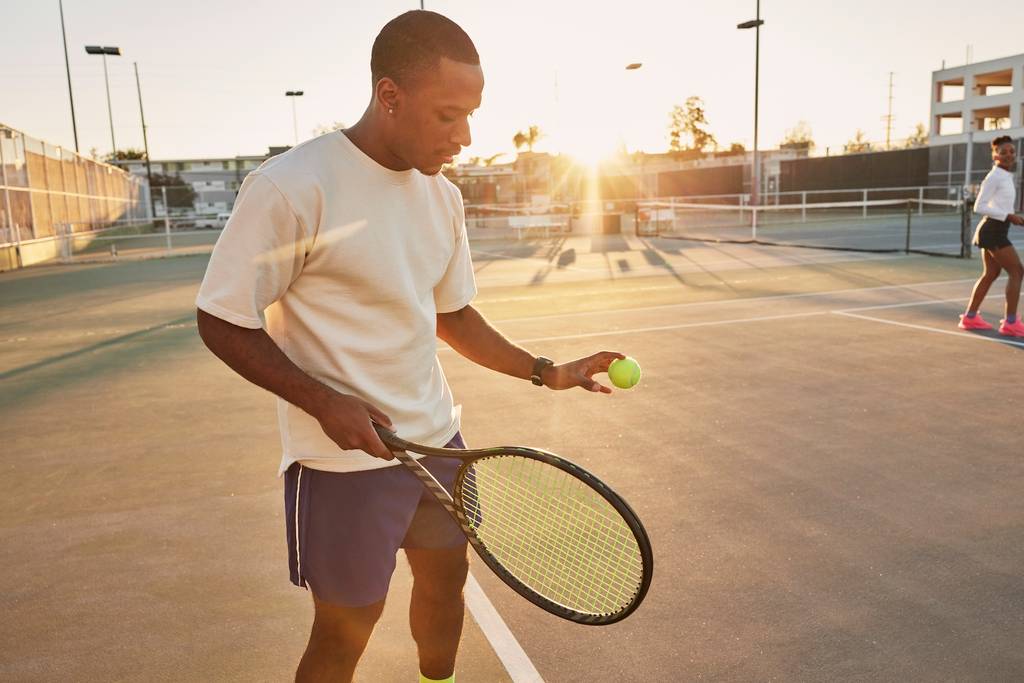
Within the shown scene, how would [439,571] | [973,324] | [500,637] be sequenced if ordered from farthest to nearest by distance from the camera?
[973,324] → [500,637] → [439,571]

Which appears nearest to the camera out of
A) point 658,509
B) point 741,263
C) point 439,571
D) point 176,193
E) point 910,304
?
point 439,571

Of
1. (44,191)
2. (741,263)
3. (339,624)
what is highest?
(44,191)

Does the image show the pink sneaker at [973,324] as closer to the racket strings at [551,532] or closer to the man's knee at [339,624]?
the racket strings at [551,532]

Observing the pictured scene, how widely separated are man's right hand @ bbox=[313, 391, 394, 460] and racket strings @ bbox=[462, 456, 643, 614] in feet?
1.42

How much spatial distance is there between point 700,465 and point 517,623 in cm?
203

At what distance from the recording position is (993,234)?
27.6 feet

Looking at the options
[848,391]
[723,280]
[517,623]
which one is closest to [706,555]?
[517,623]

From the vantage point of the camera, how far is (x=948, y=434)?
5.30 m

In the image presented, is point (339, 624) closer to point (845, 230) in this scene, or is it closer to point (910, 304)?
point (910, 304)

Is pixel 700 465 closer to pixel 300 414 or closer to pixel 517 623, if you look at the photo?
pixel 517 623

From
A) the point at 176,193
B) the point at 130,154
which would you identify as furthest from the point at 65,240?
the point at 130,154

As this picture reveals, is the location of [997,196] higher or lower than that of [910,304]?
higher

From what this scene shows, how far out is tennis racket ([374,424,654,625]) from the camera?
2.04m

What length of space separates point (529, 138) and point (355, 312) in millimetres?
97840
